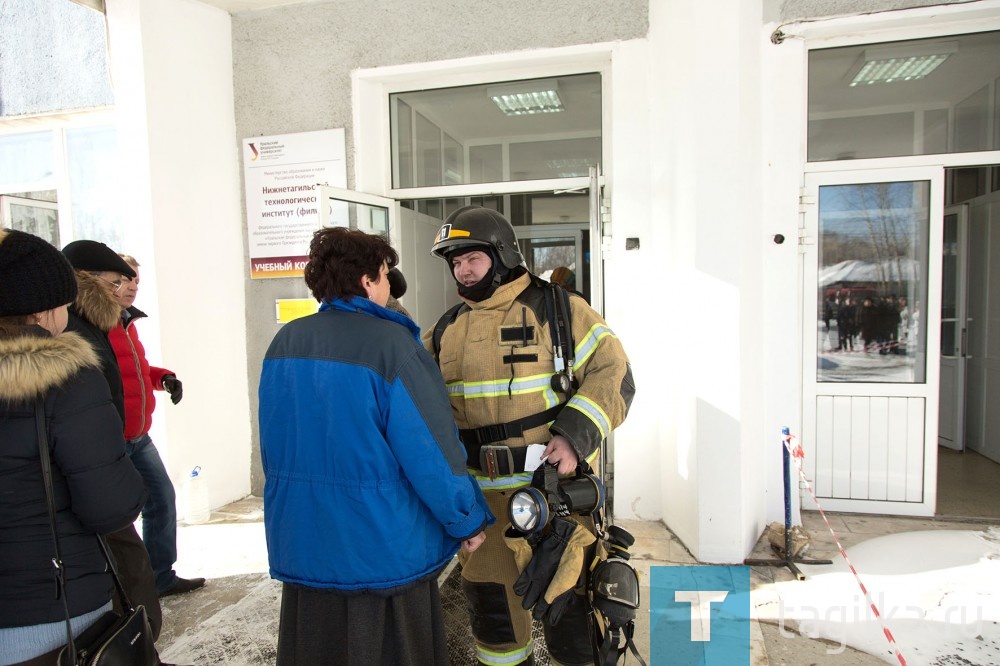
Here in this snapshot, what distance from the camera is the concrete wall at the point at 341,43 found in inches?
162

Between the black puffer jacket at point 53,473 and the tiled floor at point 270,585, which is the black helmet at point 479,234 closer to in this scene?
the black puffer jacket at point 53,473

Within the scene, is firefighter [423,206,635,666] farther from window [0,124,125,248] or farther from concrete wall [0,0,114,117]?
concrete wall [0,0,114,117]

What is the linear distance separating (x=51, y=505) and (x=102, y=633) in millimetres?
413

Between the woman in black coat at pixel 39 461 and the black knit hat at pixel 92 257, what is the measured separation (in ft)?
4.54

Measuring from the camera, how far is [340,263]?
1750 millimetres

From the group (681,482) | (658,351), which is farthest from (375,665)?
(658,351)

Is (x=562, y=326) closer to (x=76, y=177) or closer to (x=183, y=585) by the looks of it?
(x=183, y=585)

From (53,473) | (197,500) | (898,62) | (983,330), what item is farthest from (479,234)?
(983,330)

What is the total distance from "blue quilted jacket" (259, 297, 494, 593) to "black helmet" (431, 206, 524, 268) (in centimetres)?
52

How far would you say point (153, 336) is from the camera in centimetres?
421

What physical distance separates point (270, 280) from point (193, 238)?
2.06 ft

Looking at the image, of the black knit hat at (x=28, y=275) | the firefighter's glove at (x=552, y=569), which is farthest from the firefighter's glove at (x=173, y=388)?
the firefighter's glove at (x=552, y=569)

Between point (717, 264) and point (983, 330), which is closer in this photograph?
point (717, 264)

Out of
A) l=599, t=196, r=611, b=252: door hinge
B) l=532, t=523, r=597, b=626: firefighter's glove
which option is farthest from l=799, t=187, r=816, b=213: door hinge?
l=532, t=523, r=597, b=626: firefighter's glove
